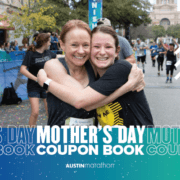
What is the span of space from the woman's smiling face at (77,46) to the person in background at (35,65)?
2654 millimetres

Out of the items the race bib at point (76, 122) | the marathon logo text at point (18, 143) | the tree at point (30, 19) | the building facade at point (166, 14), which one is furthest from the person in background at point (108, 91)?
the building facade at point (166, 14)

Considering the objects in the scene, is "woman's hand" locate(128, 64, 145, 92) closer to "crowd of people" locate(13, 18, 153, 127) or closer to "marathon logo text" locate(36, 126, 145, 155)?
"crowd of people" locate(13, 18, 153, 127)

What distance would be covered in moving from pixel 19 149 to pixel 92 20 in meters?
6.14

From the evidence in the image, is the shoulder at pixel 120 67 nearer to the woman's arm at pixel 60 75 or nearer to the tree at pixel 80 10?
the woman's arm at pixel 60 75

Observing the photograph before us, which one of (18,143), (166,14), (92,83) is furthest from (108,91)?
(166,14)

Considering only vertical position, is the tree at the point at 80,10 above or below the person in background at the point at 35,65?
above

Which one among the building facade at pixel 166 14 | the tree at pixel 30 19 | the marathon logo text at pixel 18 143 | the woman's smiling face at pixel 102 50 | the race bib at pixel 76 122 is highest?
the building facade at pixel 166 14

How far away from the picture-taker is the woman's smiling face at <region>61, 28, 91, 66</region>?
76.4 inches

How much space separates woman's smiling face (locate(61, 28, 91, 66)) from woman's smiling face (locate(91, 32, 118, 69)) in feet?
0.15

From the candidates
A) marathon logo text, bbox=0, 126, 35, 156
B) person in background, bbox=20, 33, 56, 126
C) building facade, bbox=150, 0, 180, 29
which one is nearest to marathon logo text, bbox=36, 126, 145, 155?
marathon logo text, bbox=0, 126, 35, 156

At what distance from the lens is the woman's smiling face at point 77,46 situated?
1.94 m

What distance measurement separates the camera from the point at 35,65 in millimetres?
4738

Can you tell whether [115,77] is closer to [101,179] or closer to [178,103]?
[101,179]

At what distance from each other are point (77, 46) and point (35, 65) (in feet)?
9.48
